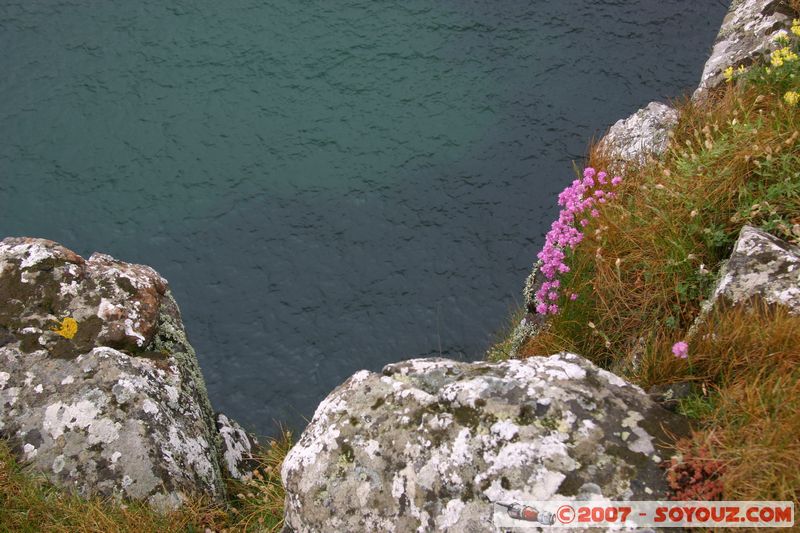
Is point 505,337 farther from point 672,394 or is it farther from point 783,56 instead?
point 672,394

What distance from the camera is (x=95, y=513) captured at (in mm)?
5969

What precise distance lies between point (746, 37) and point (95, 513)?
10.1m

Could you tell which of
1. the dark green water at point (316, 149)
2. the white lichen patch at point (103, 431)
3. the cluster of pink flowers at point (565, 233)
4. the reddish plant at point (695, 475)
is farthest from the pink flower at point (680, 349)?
the dark green water at point (316, 149)

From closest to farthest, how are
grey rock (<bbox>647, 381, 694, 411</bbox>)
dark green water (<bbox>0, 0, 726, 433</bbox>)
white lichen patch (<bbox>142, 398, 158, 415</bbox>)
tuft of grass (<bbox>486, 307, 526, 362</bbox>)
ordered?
grey rock (<bbox>647, 381, 694, 411</bbox>) → white lichen patch (<bbox>142, 398, 158, 415</bbox>) → tuft of grass (<bbox>486, 307, 526, 362</bbox>) → dark green water (<bbox>0, 0, 726, 433</bbox>)

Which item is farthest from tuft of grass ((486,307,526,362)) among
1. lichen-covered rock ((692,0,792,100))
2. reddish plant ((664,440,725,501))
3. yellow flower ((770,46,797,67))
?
reddish plant ((664,440,725,501))

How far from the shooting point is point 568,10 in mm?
14977

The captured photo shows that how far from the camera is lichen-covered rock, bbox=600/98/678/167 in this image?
365 inches

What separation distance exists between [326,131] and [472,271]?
4243 millimetres

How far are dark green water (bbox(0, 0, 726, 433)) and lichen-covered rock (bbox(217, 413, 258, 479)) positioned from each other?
5.75 feet

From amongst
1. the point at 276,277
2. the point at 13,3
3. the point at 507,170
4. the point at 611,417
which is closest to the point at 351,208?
the point at 276,277

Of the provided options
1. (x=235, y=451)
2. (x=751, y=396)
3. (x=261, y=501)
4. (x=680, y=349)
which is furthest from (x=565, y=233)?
(x=235, y=451)

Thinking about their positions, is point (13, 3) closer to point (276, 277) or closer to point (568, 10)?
point (276, 277)

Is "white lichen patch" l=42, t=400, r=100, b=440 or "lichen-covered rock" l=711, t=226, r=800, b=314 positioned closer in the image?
"lichen-covered rock" l=711, t=226, r=800, b=314

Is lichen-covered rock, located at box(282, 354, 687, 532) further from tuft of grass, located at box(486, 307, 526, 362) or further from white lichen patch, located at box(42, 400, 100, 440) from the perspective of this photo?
tuft of grass, located at box(486, 307, 526, 362)
